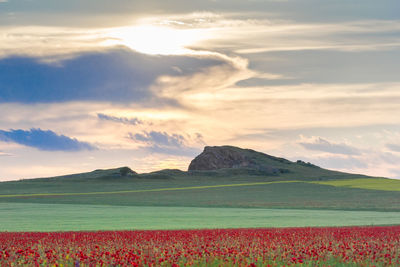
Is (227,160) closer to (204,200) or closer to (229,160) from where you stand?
(229,160)

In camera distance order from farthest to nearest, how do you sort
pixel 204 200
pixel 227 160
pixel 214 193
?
pixel 227 160 → pixel 214 193 → pixel 204 200

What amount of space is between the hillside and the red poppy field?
3811 cm

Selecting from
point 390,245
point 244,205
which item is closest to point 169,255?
point 390,245

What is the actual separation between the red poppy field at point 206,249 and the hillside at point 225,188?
38.1 metres

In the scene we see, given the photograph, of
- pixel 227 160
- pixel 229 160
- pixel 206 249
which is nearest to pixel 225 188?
pixel 227 160

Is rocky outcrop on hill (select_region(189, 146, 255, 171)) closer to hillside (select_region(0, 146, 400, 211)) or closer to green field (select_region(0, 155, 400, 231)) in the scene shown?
hillside (select_region(0, 146, 400, 211))

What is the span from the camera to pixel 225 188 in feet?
332

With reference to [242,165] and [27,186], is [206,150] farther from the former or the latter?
[27,186]

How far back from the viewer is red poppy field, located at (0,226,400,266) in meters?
16.9

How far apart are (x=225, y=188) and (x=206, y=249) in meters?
82.0

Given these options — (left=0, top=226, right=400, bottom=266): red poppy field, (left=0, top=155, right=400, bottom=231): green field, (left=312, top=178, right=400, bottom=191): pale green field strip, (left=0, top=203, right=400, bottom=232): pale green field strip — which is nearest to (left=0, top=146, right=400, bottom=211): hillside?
(left=312, top=178, right=400, bottom=191): pale green field strip

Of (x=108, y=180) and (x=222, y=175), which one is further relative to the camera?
(x=222, y=175)

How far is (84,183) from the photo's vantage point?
385 ft

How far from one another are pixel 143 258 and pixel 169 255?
0.91 meters
